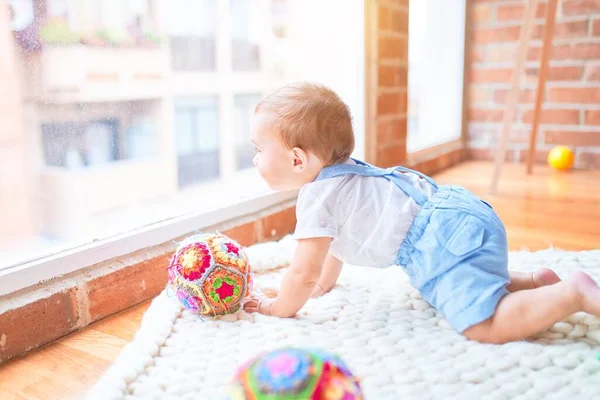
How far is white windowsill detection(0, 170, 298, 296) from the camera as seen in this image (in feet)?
3.28

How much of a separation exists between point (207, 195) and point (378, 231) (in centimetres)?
A: 67

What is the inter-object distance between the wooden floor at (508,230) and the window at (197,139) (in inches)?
19.8

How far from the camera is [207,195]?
1569mm

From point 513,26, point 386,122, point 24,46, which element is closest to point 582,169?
point 513,26

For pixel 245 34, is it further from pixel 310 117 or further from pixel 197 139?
pixel 310 117

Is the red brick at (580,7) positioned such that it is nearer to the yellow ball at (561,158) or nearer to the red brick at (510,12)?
the red brick at (510,12)

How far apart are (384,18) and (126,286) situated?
1235 mm

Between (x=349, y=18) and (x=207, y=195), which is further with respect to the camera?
(x=349, y=18)

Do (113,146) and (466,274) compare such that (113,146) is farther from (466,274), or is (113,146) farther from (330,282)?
(466,274)

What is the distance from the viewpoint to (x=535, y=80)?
2.65 metres

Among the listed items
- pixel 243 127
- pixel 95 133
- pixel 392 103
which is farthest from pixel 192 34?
pixel 392 103

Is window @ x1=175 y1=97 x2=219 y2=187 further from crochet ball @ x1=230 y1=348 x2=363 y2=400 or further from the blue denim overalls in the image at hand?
crochet ball @ x1=230 y1=348 x2=363 y2=400

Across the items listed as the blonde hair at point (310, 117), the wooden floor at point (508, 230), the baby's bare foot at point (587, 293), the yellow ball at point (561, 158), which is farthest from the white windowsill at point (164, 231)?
the yellow ball at point (561, 158)

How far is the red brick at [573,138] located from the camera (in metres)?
2.55
